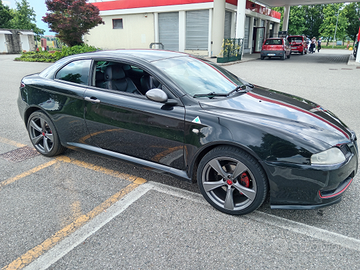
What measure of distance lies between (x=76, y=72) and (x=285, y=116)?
2.70m

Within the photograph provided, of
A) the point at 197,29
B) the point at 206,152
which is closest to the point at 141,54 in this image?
the point at 206,152

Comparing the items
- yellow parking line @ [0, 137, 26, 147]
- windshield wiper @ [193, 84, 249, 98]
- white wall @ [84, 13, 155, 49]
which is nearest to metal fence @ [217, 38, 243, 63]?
white wall @ [84, 13, 155, 49]

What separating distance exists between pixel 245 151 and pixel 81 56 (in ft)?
8.56

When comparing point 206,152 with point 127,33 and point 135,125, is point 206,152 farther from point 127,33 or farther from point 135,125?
point 127,33

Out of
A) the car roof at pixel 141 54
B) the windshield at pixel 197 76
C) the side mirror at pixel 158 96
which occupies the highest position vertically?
the car roof at pixel 141 54

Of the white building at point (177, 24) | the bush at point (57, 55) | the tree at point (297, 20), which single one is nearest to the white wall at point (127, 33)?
the white building at point (177, 24)

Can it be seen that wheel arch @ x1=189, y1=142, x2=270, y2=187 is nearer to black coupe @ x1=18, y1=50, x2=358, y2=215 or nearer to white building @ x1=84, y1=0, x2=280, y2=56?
black coupe @ x1=18, y1=50, x2=358, y2=215

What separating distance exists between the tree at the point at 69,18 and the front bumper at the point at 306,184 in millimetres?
20947

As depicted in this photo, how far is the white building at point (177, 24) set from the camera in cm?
2297

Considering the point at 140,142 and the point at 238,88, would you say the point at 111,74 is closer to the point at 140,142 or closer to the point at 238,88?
the point at 140,142

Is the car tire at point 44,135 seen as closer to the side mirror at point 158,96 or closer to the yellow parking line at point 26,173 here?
the yellow parking line at point 26,173

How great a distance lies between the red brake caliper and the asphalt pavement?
35 cm

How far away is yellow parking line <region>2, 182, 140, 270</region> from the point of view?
2354mm

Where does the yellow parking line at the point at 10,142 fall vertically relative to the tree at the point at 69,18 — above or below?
below
